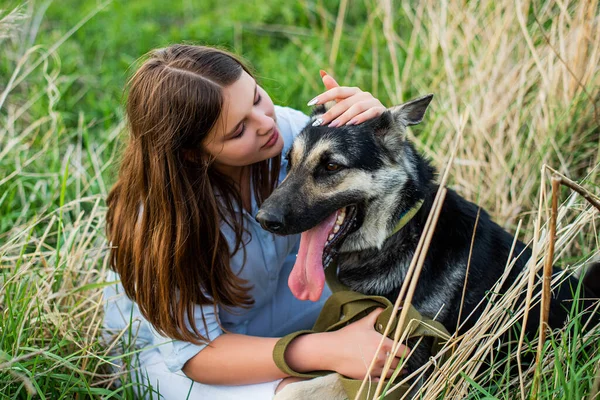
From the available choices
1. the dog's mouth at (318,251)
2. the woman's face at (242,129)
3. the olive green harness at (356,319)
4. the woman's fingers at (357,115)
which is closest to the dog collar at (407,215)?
the olive green harness at (356,319)

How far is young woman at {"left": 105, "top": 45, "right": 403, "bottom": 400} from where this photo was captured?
2482 millimetres

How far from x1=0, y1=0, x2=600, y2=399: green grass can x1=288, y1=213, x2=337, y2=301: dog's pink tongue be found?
63 centimetres

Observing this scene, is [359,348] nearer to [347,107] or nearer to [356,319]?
[356,319]

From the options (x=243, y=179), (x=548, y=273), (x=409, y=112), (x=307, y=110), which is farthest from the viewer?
(x=307, y=110)

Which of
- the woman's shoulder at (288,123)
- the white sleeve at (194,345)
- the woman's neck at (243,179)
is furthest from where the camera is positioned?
the woman's shoulder at (288,123)

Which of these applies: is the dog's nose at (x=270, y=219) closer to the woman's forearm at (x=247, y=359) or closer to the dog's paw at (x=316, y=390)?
the woman's forearm at (x=247, y=359)

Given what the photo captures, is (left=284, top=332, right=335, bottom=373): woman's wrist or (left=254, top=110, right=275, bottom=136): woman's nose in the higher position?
(left=254, top=110, right=275, bottom=136): woman's nose

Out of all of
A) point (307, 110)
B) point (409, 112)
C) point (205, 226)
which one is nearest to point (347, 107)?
point (409, 112)

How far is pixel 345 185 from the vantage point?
2.46m

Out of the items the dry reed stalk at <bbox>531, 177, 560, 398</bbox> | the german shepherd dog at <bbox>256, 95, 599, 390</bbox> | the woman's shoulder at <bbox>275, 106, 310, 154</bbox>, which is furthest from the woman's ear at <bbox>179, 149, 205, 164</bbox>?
the dry reed stalk at <bbox>531, 177, 560, 398</bbox>

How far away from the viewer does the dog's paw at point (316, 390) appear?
2453 millimetres

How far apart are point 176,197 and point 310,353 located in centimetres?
87

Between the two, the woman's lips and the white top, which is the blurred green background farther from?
the woman's lips

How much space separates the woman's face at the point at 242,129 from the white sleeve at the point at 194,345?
72 cm
